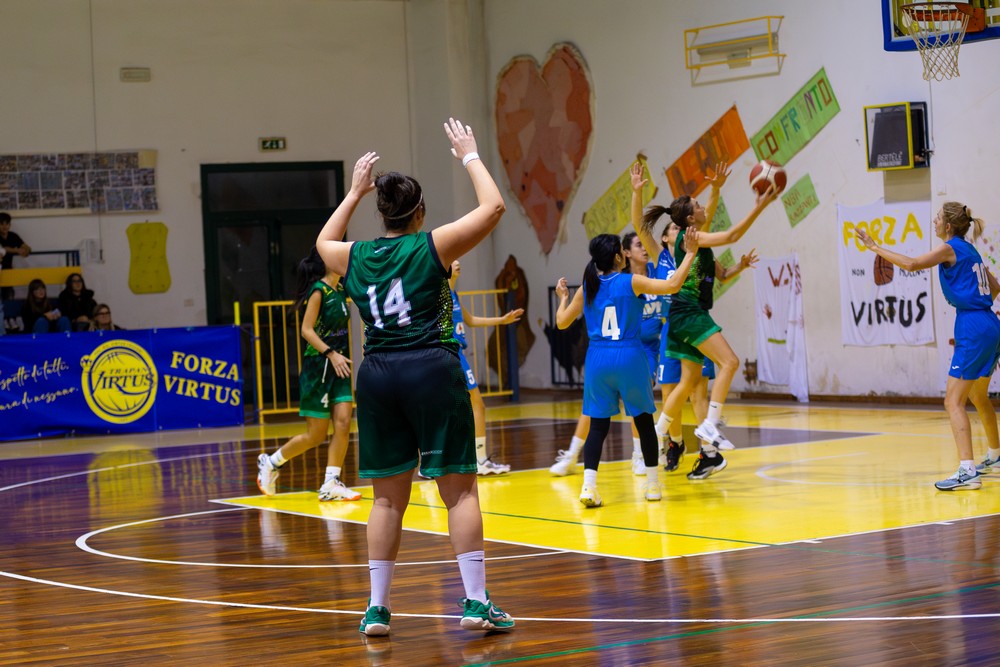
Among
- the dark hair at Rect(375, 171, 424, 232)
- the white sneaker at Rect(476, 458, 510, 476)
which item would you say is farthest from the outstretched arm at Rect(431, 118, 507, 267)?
the white sneaker at Rect(476, 458, 510, 476)

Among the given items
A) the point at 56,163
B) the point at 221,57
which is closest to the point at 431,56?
the point at 221,57

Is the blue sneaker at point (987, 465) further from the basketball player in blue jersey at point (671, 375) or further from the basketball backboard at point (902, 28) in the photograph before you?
the basketball backboard at point (902, 28)

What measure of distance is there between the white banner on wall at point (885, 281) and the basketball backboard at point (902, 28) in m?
2.49

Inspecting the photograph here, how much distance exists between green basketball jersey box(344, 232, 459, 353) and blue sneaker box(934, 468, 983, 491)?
4526mm

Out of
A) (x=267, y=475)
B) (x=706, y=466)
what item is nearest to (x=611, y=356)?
(x=706, y=466)

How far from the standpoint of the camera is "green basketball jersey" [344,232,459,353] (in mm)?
5176

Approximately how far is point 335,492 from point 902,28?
279 inches

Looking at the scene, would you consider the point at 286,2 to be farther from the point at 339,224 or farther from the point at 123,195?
the point at 339,224

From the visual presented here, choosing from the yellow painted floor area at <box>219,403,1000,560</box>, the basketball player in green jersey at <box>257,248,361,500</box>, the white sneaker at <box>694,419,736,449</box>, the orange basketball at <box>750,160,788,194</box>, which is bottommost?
the yellow painted floor area at <box>219,403,1000,560</box>

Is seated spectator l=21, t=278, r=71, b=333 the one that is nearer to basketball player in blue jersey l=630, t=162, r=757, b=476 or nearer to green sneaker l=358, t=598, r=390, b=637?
basketball player in blue jersey l=630, t=162, r=757, b=476

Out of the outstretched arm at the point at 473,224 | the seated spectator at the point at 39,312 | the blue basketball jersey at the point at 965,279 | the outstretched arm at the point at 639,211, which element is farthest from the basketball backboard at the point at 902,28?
the seated spectator at the point at 39,312

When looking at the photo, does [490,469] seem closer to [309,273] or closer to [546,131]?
[309,273]

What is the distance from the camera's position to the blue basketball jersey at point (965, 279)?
875 cm

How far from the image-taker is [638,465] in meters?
10.1
